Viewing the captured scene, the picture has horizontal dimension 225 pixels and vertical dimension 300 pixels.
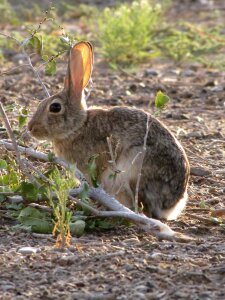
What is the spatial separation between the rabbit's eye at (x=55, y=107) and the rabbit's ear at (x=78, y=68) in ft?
0.41

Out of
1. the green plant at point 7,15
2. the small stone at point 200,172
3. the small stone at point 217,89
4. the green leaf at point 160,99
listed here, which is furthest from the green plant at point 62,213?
the green plant at point 7,15

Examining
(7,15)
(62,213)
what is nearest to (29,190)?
(62,213)

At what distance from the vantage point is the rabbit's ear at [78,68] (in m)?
6.00

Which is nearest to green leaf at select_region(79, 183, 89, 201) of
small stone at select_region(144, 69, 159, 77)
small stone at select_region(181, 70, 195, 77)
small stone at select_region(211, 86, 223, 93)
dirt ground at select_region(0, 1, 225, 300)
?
dirt ground at select_region(0, 1, 225, 300)

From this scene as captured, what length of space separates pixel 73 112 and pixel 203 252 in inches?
64.8

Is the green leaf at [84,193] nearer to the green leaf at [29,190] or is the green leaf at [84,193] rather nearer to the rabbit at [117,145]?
the rabbit at [117,145]

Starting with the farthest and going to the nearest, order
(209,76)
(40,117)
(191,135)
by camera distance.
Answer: (209,76) < (191,135) < (40,117)

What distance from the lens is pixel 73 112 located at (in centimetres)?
611

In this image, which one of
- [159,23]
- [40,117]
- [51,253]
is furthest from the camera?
[159,23]

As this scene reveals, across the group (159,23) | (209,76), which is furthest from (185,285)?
(159,23)

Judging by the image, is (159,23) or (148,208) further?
(159,23)

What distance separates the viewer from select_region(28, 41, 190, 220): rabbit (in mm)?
5555

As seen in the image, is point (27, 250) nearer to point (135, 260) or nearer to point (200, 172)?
point (135, 260)

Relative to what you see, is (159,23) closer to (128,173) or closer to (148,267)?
(128,173)
